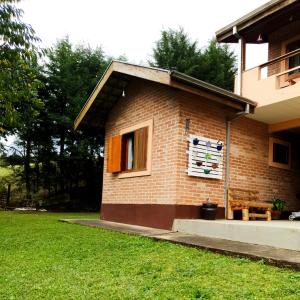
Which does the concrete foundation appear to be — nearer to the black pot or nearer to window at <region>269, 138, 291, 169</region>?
the black pot

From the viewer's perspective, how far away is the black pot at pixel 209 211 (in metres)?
8.55

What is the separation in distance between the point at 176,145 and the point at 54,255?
3.64m

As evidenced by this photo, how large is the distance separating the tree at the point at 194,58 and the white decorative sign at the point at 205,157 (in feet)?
44.1

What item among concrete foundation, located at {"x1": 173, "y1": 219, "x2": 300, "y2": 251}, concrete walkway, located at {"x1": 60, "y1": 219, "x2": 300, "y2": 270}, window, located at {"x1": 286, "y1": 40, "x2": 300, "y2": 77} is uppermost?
window, located at {"x1": 286, "y1": 40, "x2": 300, "y2": 77}

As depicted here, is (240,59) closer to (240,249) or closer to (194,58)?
(240,249)

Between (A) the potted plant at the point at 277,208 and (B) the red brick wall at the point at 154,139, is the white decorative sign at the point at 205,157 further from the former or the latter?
(A) the potted plant at the point at 277,208

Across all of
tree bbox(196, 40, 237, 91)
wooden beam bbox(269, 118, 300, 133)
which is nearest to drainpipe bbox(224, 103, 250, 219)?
wooden beam bbox(269, 118, 300, 133)

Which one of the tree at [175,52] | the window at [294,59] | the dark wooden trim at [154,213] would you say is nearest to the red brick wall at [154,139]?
the dark wooden trim at [154,213]

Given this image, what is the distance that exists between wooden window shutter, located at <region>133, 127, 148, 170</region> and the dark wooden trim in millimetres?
993

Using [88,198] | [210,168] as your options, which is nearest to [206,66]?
[88,198]

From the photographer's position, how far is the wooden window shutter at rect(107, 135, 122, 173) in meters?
10.6

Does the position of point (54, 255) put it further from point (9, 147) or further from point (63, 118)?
point (9, 147)

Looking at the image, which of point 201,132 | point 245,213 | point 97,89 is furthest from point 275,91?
point 97,89

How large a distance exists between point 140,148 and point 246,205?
113 inches
